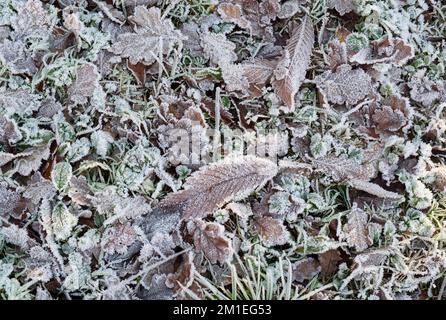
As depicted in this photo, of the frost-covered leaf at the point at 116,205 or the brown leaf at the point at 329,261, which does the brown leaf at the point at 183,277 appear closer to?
the frost-covered leaf at the point at 116,205

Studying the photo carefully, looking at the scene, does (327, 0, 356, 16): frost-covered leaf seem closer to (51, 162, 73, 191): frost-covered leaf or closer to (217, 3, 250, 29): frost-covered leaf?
(217, 3, 250, 29): frost-covered leaf

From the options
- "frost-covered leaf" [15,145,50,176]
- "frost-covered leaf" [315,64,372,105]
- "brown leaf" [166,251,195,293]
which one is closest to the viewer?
"brown leaf" [166,251,195,293]

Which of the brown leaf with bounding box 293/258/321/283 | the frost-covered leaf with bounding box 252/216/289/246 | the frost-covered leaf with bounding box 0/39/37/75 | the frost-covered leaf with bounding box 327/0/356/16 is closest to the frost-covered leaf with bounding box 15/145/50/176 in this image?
the frost-covered leaf with bounding box 0/39/37/75

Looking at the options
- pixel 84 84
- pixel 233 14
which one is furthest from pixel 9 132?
pixel 233 14

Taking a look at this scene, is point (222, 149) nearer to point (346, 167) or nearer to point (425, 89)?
point (346, 167)

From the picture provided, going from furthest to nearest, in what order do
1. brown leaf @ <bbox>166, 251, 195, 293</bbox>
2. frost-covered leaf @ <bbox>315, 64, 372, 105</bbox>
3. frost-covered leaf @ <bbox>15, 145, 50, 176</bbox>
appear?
frost-covered leaf @ <bbox>315, 64, 372, 105</bbox>
frost-covered leaf @ <bbox>15, 145, 50, 176</bbox>
brown leaf @ <bbox>166, 251, 195, 293</bbox>


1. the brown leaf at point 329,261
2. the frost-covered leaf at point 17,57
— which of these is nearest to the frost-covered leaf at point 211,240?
the brown leaf at point 329,261

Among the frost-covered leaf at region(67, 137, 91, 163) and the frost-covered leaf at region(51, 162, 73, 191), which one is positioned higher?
the frost-covered leaf at region(67, 137, 91, 163)
